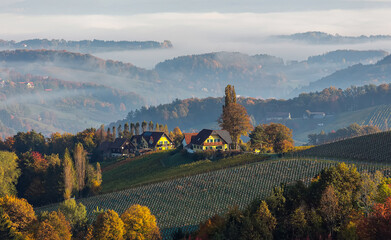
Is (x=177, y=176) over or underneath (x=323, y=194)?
underneath

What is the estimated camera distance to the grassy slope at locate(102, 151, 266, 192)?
92.7 m

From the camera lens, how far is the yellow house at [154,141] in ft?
A: 489

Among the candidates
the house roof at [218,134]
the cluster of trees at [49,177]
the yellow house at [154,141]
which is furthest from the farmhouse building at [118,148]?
the house roof at [218,134]

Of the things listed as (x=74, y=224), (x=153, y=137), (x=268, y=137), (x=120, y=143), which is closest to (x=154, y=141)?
(x=153, y=137)

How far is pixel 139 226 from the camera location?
57438 mm

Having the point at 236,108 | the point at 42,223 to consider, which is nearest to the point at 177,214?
the point at 42,223

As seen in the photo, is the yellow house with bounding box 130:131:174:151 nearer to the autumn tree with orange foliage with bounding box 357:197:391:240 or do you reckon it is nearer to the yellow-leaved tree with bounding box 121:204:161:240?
the yellow-leaved tree with bounding box 121:204:161:240

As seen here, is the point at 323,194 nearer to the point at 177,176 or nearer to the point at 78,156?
the point at 177,176

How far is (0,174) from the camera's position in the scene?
4080 inches

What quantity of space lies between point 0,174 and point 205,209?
176 ft

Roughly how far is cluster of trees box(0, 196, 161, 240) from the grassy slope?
26923mm

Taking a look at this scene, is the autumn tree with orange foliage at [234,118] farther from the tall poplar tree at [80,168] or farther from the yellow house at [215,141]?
the tall poplar tree at [80,168]

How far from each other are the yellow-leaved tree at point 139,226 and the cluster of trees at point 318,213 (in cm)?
632

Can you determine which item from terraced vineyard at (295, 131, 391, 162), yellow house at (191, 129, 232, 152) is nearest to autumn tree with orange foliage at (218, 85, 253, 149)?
yellow house at (191, 129, 232, 152)
